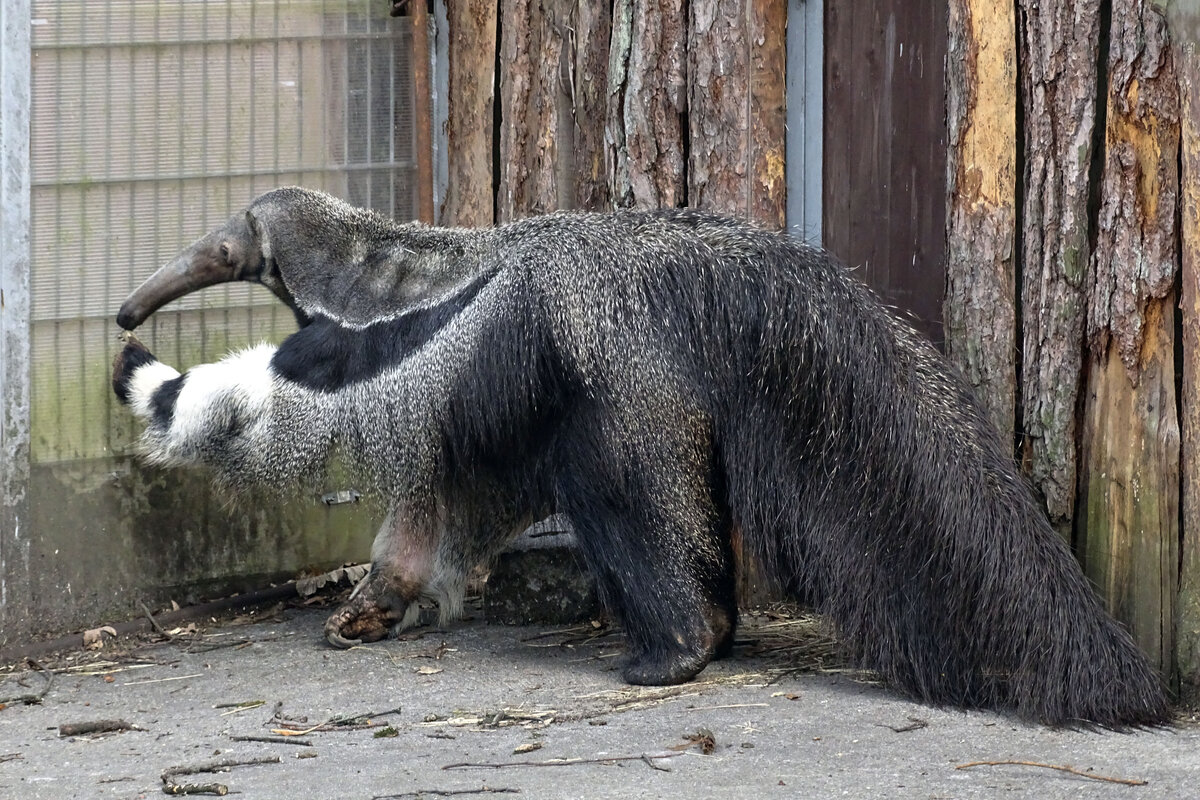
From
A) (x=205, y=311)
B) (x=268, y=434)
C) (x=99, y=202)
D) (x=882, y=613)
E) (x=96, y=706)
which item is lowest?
(x=96, y=706)

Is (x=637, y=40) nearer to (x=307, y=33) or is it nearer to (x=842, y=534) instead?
(x=307, y=33)

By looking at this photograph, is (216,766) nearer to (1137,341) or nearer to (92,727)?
(92,727)

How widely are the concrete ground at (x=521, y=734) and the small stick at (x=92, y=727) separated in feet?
0.11

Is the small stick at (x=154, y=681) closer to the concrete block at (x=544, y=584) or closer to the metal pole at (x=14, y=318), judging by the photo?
the metal pole at (x=14, y=318)

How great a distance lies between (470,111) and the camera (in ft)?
25.3

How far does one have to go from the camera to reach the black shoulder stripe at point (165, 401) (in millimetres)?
6586

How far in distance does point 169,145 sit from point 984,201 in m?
3.62

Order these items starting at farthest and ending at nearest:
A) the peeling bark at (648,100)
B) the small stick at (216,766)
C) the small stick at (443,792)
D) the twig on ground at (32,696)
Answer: the peeling bark at (648,100), the twig on ground at (32,696), the small stick at (216,766), the small stick at (443,792)

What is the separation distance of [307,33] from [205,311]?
4.65 ft

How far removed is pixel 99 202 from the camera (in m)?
6.88

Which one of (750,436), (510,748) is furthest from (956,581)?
(510,748)

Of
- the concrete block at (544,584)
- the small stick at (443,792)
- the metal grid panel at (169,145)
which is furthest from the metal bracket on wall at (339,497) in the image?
the small stick at (443,792)

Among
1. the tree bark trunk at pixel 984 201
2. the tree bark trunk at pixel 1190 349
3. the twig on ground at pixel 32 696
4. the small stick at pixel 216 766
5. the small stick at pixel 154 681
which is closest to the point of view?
the small stick at pixel 216 766

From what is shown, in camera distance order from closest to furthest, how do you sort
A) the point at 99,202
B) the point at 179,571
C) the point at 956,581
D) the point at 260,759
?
the point at 260,759 → the point at 956,581 → the point at 99,202 → the point at 179,571
